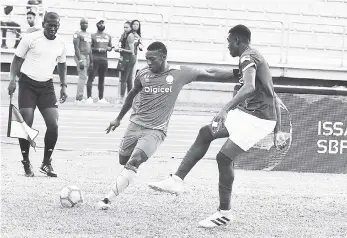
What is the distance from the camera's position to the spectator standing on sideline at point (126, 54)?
22219mm

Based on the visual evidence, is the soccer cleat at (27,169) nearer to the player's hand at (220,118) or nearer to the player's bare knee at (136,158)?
the player's bare knee at (136,158)

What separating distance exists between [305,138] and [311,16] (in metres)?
15.8

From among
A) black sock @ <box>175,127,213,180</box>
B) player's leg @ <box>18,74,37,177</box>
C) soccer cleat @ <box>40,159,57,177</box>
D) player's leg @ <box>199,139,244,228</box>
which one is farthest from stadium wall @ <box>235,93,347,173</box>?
player's leg @ <box>199,139,244,228</box>

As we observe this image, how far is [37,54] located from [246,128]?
12.3 feet

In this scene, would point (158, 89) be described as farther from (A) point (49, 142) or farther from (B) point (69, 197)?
(A) point (49, 142)

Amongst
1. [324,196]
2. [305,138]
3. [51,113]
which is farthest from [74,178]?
[305,138]

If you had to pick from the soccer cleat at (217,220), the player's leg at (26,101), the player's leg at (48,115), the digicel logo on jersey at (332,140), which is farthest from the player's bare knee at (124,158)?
the digicel logo on jersey at (332,140)

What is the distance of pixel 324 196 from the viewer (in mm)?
10984

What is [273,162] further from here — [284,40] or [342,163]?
[284,40]

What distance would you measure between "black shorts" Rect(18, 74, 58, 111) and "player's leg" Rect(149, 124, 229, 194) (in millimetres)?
2958

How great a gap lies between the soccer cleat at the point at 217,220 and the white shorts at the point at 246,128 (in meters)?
0.65

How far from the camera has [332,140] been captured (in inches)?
546

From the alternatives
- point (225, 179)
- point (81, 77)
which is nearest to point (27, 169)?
point (225, 179)

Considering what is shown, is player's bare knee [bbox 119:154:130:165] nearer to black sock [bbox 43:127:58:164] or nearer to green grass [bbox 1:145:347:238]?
green grass [bbox 1:145:347:238]
